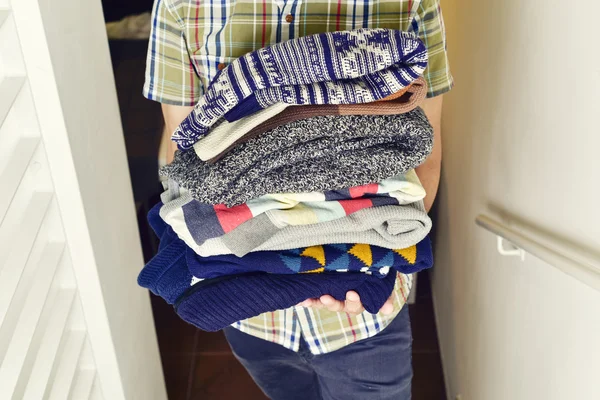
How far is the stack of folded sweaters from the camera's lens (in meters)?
0.80

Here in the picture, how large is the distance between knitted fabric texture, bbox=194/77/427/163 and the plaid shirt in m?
0.18

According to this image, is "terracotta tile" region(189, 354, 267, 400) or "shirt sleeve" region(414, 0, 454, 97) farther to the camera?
"terracotta tile" region(189, 354, 267, 400)

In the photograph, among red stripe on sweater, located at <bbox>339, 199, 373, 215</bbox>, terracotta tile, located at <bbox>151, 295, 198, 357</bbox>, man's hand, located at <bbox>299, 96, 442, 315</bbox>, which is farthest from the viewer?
terracotta tile, located at <bbox>151, 295, 198, 357</bbox>

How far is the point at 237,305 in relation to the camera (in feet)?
3.11

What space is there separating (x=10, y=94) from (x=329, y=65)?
500mm

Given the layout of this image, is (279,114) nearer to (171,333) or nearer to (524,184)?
(524,184)

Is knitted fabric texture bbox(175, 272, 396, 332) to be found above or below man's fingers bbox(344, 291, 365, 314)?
above

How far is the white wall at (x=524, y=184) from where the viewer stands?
0.95m

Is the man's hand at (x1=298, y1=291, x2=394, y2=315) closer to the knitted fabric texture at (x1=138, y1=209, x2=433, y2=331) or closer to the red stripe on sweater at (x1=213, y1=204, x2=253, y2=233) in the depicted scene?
the knitted fabric texture at (x1=138, y1=209, x2=433, y2=331)

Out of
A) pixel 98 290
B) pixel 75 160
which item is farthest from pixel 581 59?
pixel 98 290

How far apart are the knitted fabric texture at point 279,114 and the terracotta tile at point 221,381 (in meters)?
1.42

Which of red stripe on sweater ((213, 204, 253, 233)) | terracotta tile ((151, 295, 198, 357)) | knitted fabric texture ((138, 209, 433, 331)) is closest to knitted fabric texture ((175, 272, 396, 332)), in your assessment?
knitted fabric texture ((138, 209, 433, 331))

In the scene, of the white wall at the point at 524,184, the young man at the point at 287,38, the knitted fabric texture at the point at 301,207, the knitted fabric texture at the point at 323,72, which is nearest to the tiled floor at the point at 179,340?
the white wall at the point at 524,184

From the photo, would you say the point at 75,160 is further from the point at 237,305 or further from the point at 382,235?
the point at 382,235
